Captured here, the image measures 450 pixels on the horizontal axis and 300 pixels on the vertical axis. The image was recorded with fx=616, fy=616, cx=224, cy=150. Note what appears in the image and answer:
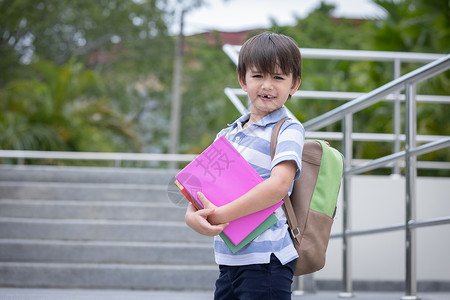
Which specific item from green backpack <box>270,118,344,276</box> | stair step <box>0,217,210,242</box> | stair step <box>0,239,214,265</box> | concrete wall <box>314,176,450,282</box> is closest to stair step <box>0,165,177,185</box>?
stair step <box>0,217,210,242</box>

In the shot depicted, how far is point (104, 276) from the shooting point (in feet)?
11.0

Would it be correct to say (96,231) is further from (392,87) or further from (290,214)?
(290,214)

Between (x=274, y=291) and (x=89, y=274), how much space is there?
219cm

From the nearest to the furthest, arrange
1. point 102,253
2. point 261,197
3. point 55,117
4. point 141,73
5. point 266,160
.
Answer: point 261,197, point 266,160, point 102,253, point 55,117, point 141,73

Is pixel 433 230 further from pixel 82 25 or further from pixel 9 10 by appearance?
pixel 82 25

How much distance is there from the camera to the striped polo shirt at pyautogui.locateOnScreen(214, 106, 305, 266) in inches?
54.2

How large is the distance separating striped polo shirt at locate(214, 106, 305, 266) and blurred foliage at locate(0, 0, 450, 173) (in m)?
5.95

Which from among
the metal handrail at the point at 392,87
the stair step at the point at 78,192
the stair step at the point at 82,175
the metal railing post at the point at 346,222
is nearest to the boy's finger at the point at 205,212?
the metal handrail at the point at 392,87

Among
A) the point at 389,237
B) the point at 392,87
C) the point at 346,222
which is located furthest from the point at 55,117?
the point at 392,87

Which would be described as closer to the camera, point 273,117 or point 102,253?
point 273,117

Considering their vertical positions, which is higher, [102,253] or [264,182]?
[264,182]

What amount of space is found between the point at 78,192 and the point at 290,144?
3.18 meters

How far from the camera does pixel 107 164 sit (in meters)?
9.77

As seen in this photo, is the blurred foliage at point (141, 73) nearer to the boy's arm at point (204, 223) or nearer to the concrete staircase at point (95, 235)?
the concrete staircase at point (95, 235)
